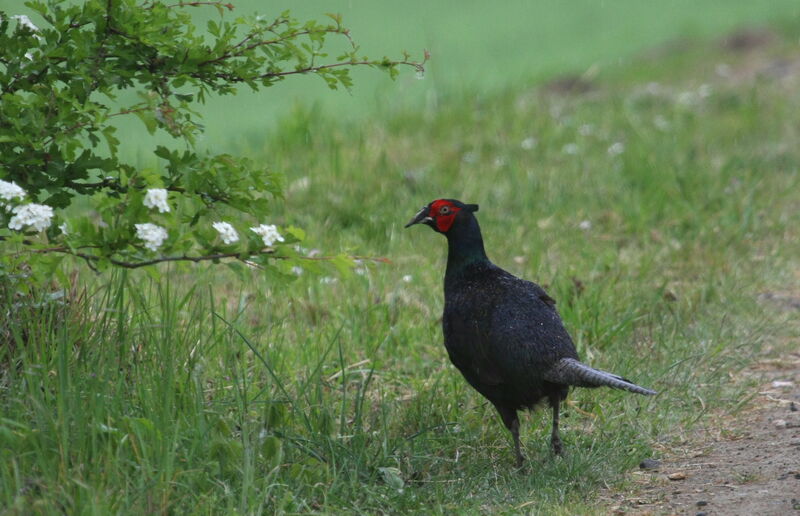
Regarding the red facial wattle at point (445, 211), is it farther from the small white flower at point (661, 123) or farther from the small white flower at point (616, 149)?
the small white flower at point (661, 123)

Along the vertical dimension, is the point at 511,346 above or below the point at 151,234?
below

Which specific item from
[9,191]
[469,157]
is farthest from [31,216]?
[469,157]

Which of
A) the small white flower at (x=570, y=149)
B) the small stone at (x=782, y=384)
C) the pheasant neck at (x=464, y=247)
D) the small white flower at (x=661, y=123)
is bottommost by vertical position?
the small stone at (x=782, y=384)

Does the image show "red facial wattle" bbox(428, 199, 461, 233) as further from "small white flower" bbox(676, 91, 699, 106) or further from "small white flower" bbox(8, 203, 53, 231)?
"small white flower" bbox(676, 91, 699, 106)

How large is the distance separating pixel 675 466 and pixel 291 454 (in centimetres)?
143

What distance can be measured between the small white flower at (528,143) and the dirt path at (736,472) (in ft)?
13.0

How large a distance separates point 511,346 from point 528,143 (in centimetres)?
467

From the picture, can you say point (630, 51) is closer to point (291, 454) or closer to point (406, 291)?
point (406, 291)

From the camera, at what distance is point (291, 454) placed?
3881 mm

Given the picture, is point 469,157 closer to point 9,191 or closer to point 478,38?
point 478,38

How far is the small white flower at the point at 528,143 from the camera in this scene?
8.57 meters

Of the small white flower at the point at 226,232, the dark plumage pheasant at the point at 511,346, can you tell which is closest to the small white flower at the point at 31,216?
the small white flower at the point at 226,232

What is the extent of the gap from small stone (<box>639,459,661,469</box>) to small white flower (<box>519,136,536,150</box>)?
4.62 meters

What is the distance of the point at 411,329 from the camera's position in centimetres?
542
